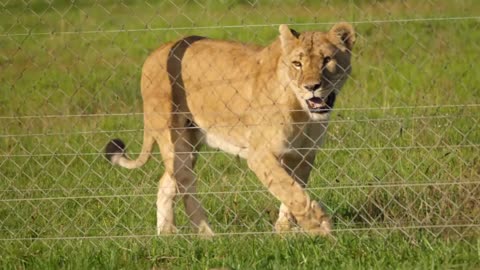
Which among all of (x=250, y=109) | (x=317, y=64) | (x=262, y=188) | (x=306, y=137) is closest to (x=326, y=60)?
(x=317, y=64)

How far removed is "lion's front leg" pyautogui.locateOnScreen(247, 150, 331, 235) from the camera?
5.15 metres

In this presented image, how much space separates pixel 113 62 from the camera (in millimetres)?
10797

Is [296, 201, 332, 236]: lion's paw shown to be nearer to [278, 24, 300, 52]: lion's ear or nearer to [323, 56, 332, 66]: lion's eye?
[323, 56, 332, 66]: lion's eye

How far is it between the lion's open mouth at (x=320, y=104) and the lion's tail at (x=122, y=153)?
1305 millimetres

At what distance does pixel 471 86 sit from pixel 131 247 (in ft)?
13.6

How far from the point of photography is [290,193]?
5.43 metres

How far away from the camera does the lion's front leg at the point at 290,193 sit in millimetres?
5148

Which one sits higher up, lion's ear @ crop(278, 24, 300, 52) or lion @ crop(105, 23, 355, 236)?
lion's ear @ crop(278, 24, 300, 52)

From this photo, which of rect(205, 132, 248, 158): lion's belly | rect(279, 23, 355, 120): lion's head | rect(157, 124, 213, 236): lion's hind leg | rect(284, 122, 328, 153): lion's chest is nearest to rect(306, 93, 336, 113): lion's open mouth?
rect(279, 23, 355, 120): lion's head

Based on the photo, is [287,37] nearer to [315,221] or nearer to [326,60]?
[326,60]

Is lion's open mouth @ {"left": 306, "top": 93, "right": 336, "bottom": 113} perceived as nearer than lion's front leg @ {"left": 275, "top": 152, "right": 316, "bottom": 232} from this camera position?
Yes

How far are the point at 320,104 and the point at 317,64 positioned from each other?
0.21 meters

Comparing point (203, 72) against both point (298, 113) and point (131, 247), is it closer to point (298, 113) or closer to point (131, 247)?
point (298, 113)

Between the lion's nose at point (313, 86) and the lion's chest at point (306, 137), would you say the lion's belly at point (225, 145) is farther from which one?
the lion's nose at point (313, 86)
